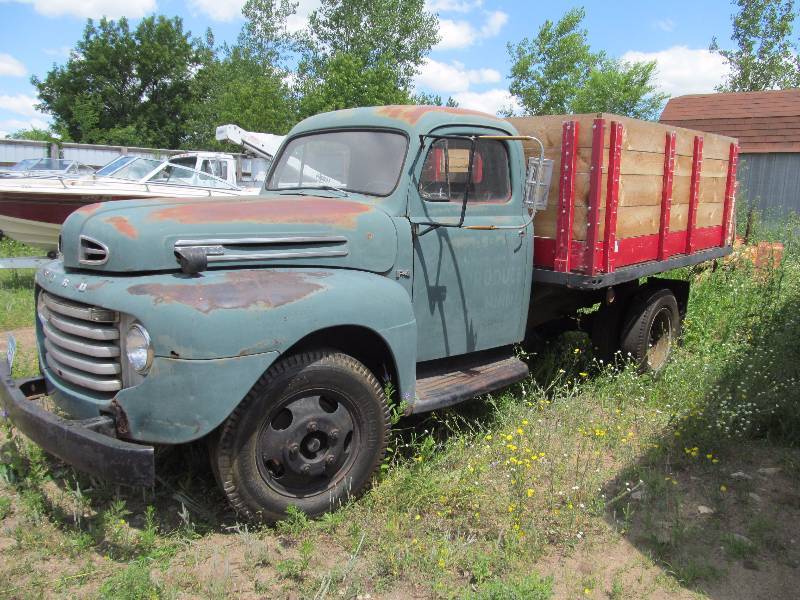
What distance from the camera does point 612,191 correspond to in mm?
4562

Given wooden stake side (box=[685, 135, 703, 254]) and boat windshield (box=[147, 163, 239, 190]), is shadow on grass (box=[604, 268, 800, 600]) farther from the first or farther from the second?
boat windshield (box=[147, 163, 239, 190])

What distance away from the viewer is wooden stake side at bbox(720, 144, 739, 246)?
6.44 meters

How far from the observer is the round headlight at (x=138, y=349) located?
9.42ft

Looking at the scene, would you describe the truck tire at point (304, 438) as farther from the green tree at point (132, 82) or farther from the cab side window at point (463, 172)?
the green tree at point (132, 82)

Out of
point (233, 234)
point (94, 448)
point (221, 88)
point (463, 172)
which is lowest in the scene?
point (94, 448)

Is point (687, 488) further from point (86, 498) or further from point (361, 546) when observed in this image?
point (86, 498)

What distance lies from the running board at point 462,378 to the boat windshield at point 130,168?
813 centimetres

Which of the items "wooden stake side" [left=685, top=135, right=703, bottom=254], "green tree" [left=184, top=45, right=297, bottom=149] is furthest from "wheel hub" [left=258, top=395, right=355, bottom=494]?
"green tree" [left=184, top=45, right=297, bottom=149]

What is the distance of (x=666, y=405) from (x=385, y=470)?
236 cm

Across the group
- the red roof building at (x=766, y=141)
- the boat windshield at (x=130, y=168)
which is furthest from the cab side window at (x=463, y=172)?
the red roof building at (x=766, y=141)

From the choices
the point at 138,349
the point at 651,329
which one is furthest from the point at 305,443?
the point at 651,329

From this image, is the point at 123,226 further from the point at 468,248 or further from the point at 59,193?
the point at 59,193

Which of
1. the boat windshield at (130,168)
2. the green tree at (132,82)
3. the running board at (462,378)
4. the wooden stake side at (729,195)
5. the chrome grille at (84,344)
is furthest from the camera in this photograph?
the green tree at (132,82)

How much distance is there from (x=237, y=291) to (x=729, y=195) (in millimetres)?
5382
